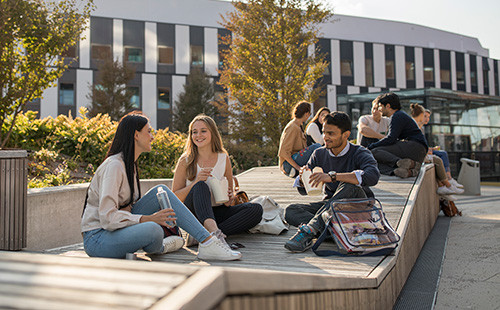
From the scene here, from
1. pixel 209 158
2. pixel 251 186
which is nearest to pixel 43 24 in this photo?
pixel 251 186

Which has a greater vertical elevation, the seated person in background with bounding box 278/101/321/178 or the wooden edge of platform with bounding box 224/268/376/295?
the seated person in background with bounding box 278/101/321/178

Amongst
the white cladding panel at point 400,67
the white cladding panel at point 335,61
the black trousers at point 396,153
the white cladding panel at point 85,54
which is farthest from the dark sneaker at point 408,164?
the white cladding panel at point 400,67

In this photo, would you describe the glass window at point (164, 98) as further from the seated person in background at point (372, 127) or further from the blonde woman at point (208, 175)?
the blonde woman at point (208, 175)

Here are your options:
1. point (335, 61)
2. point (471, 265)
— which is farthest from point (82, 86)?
point (471, 265)

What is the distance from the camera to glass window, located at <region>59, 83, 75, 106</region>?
2725 centimetres

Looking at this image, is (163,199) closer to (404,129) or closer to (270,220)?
(270,220)

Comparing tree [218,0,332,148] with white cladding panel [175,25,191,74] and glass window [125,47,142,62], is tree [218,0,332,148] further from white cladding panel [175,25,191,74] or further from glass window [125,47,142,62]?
glass window [125,47,142,62]

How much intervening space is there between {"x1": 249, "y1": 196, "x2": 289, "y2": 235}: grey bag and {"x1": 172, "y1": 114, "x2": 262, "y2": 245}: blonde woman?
0.42 feet

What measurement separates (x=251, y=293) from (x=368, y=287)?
6.21ft

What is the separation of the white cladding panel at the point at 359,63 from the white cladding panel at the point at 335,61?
1534mm

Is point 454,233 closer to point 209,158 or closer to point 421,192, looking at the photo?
point 421,192

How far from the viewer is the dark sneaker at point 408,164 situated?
7.96 metres

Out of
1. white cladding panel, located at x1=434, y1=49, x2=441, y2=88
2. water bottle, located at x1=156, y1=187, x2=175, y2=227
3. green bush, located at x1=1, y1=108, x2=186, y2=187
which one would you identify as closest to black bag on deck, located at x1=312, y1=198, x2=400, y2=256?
water bottle, located at x1=156, y1=187, x2=175, y2=227

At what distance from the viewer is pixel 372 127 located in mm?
9016
